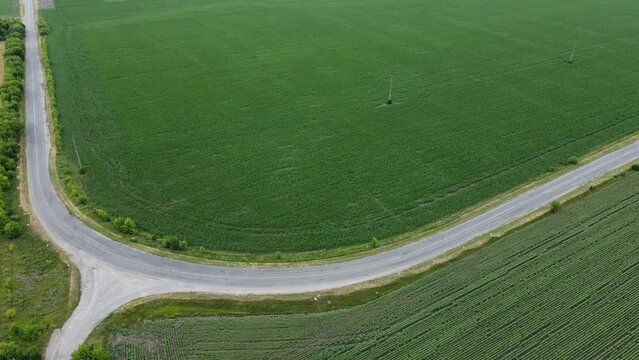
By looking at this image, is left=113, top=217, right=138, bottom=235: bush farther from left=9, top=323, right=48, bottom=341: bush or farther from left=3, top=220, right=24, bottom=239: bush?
left=9, top=323, right=48, bottom=341: bush

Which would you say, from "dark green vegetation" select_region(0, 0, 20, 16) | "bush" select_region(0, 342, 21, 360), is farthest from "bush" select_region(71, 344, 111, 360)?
"dark green vegetation" select_region(0, 0, 20, 16)

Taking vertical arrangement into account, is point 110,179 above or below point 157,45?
below

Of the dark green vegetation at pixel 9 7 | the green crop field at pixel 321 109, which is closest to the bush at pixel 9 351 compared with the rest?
the green crop field at pixel 321 109

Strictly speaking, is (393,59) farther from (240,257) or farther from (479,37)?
(240,257)

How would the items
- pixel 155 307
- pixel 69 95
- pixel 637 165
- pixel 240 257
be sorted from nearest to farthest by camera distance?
pixel 155 307, pixel 240 257, pixel 637 165, pixel 69 95

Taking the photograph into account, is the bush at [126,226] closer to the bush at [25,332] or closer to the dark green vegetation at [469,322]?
the dark green vegetation at [469,322]

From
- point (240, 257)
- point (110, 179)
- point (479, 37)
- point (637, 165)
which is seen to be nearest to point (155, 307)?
point (240, 257)

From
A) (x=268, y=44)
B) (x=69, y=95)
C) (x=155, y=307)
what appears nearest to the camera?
(x=155, y=307)
